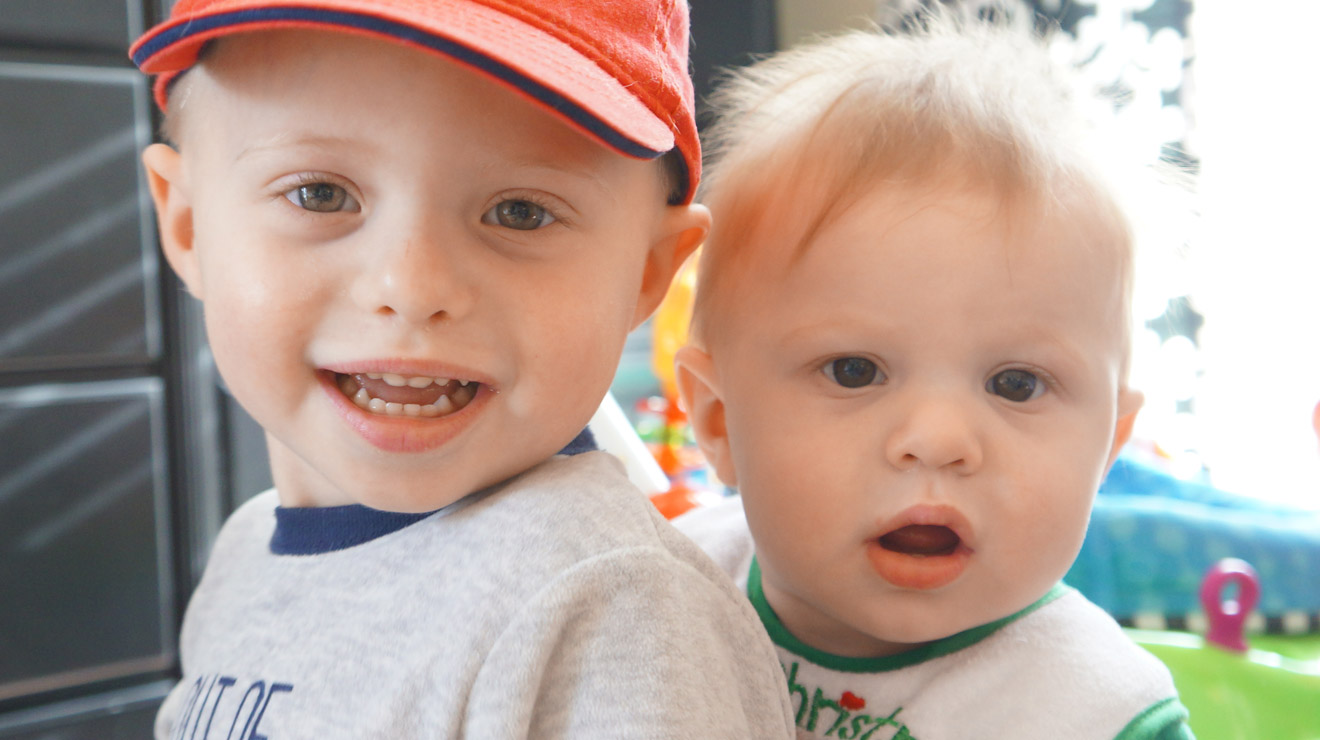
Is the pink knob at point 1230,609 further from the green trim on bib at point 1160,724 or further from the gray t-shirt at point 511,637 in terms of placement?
the gray t-shirt at point 511,637

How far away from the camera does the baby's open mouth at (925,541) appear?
0.71 meters

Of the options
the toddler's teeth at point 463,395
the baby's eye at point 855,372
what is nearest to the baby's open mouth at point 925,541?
the baby's eye at point 855,372

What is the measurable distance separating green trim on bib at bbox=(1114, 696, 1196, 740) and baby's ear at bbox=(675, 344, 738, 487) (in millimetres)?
311

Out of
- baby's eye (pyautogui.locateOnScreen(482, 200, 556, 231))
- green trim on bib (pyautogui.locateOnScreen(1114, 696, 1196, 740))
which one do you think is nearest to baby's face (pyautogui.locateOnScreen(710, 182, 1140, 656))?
green trim on bib (pyautogui.locateOnScreen(1114, 696, 1196, 740))

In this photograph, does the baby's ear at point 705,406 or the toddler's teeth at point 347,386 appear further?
the baby's ear at point 705,406

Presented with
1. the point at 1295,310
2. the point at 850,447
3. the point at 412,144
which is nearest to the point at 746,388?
the point at 850,447

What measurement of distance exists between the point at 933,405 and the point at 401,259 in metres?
0.35

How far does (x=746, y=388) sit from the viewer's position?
2.48 ft

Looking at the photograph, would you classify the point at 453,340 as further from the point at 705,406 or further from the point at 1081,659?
the point at 1081,659

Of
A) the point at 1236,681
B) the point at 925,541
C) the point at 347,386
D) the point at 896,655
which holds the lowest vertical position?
the point at 1236,681

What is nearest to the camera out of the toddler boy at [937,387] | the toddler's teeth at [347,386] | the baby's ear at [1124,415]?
the toddler's teeth at [347,386]

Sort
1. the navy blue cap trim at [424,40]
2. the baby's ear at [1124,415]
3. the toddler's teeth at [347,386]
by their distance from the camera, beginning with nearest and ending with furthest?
the navy blue cap trim at [424,40]
the toddler's teeth at [347,386]
the baby's ear at [1124,415]

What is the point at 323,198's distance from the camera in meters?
0.55

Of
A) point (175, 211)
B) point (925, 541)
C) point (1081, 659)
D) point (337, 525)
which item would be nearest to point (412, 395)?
point (337, 525)
